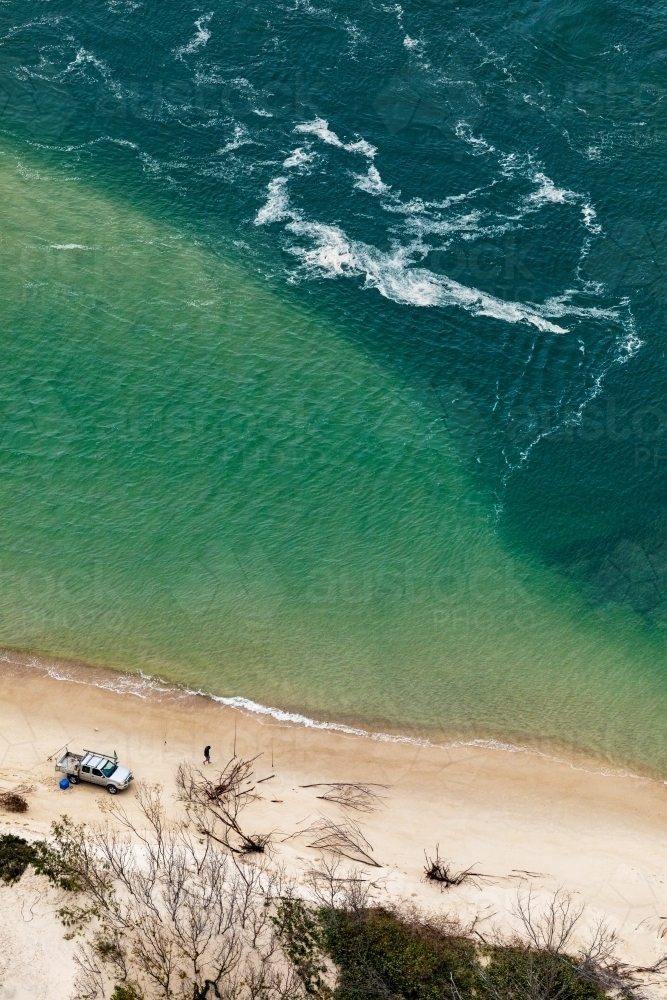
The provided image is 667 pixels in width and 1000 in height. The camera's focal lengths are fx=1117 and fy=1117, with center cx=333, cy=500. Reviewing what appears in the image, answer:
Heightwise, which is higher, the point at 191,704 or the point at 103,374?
the point at 103,374

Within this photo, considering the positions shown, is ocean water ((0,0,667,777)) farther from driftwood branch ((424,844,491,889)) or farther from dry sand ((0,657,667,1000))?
driftwood branch ((424,844,491,889))

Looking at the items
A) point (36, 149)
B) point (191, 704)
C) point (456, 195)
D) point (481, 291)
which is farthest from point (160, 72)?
point (191, 704)

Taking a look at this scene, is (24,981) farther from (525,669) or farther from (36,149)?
(36,149)

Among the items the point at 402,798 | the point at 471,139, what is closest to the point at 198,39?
the point at 471,139

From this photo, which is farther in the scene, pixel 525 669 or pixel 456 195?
pixel 456 195

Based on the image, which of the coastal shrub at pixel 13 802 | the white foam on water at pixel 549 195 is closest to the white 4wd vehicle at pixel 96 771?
the coastal shrub at pixel 13 802

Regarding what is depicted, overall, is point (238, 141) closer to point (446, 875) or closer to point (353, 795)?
point (353, 795)
